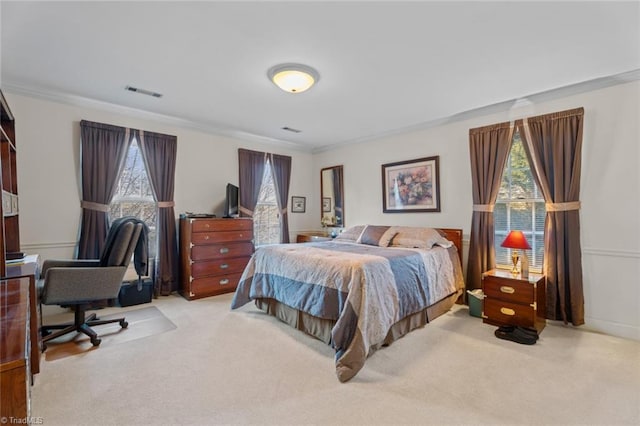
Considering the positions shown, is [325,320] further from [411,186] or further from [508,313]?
[411,186]

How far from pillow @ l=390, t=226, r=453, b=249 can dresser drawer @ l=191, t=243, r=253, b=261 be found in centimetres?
222

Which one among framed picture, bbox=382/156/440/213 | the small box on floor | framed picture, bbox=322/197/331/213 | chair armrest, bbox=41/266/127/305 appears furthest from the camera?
framed picture, bbox=322/197/331/213

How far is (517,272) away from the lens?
10.4 ft

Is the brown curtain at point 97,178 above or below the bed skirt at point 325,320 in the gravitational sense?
above

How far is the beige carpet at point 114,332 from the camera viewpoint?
2559mm

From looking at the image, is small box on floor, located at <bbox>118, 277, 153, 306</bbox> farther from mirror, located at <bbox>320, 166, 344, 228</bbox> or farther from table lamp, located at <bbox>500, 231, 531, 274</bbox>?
table lamp, located at <bbox>500, 231, 531, 274</bbox>

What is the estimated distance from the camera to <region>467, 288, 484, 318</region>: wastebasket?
132 inches

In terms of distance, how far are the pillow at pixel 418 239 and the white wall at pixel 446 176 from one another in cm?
46

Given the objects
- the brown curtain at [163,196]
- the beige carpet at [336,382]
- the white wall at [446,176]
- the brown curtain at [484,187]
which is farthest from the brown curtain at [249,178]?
the brown curtain at [484,187]

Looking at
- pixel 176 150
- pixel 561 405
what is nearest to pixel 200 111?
pixel 176 150

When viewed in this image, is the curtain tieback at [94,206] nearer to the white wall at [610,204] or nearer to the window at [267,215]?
the window at [267,215]

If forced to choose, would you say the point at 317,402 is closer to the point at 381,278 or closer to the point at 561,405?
the point at 381,278

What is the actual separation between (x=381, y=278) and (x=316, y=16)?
81.5 inches

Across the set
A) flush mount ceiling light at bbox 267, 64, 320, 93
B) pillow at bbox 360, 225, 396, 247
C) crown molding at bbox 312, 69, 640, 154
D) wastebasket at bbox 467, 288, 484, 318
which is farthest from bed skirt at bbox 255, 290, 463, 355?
crown molding at bbox 312, 69, 640, 154
